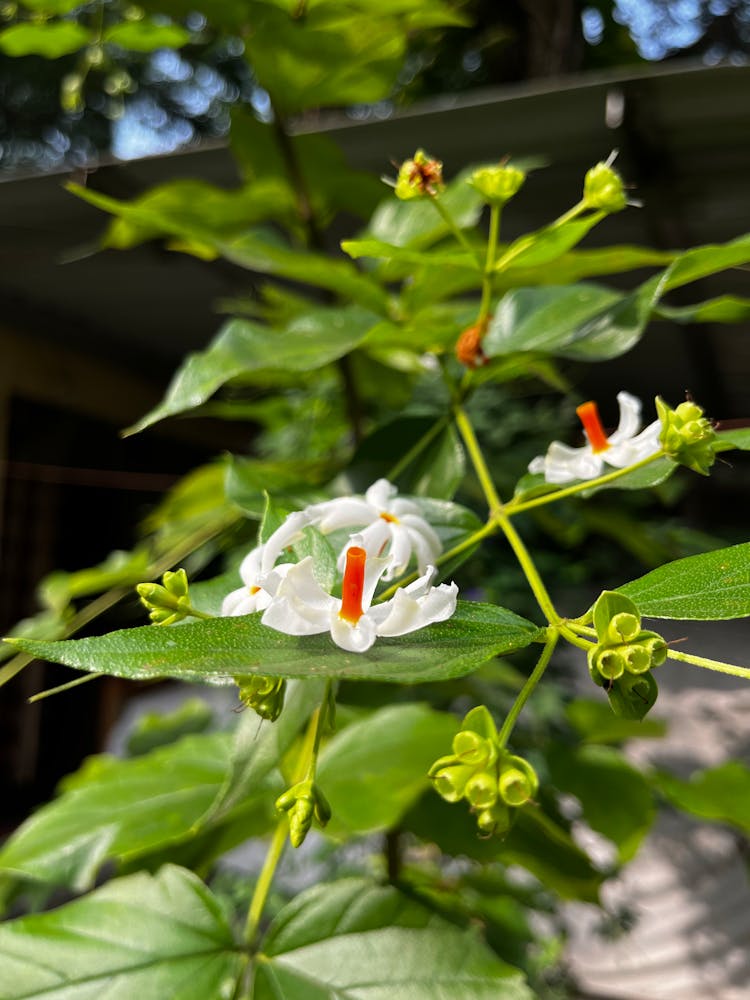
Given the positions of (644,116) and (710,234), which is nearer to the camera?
(644,116)

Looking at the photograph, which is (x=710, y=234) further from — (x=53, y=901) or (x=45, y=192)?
(x=53, y=901)

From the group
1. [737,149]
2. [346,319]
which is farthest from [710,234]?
[346,319]

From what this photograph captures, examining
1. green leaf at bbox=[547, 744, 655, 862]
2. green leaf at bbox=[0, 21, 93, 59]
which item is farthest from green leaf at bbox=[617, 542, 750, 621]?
green leaf at bbox=[0, 21, 93, 59]

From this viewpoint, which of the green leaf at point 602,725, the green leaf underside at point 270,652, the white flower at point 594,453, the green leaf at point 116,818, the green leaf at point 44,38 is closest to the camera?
the green leaf underside at point 270,652

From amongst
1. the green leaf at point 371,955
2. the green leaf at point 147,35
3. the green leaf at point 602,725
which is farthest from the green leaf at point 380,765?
the green leaf at point 147,35

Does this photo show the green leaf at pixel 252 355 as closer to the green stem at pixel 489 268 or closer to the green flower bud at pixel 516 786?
the green stem at pixel 489 268
